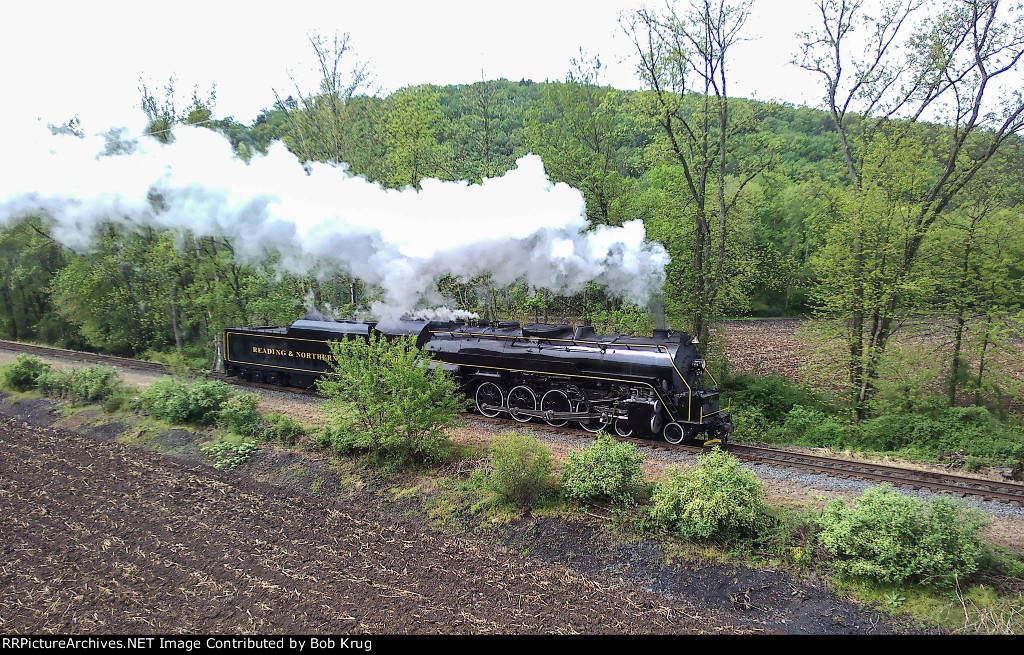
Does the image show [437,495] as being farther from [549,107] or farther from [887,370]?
[549,107]

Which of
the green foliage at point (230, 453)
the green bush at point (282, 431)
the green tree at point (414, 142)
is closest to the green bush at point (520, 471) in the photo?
the green bush at point (282, 431)

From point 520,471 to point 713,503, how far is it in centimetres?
311

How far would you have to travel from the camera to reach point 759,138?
19.1 m

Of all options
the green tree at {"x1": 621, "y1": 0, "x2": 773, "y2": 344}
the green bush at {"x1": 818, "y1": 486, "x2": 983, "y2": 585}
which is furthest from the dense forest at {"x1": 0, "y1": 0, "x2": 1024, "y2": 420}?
the green bush at {"x1": 818, "y1": 486, "x2": 983, "y2": 585}

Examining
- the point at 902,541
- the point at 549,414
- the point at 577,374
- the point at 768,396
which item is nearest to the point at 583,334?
the point at 577,374

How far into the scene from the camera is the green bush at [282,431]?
12977 millimetres

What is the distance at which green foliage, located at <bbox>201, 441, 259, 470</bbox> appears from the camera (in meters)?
12.1

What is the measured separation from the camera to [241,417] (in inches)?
543

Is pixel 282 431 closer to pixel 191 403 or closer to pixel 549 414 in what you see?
pixel 191 403

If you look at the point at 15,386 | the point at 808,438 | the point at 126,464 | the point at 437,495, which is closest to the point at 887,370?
the point at 808,438

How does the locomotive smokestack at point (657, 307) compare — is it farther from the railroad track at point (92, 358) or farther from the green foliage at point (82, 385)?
the railroad track at point (92, 358)

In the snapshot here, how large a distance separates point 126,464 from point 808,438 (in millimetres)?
16754

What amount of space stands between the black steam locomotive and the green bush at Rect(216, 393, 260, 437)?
316 cm

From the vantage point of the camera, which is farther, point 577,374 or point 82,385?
point 82,385
